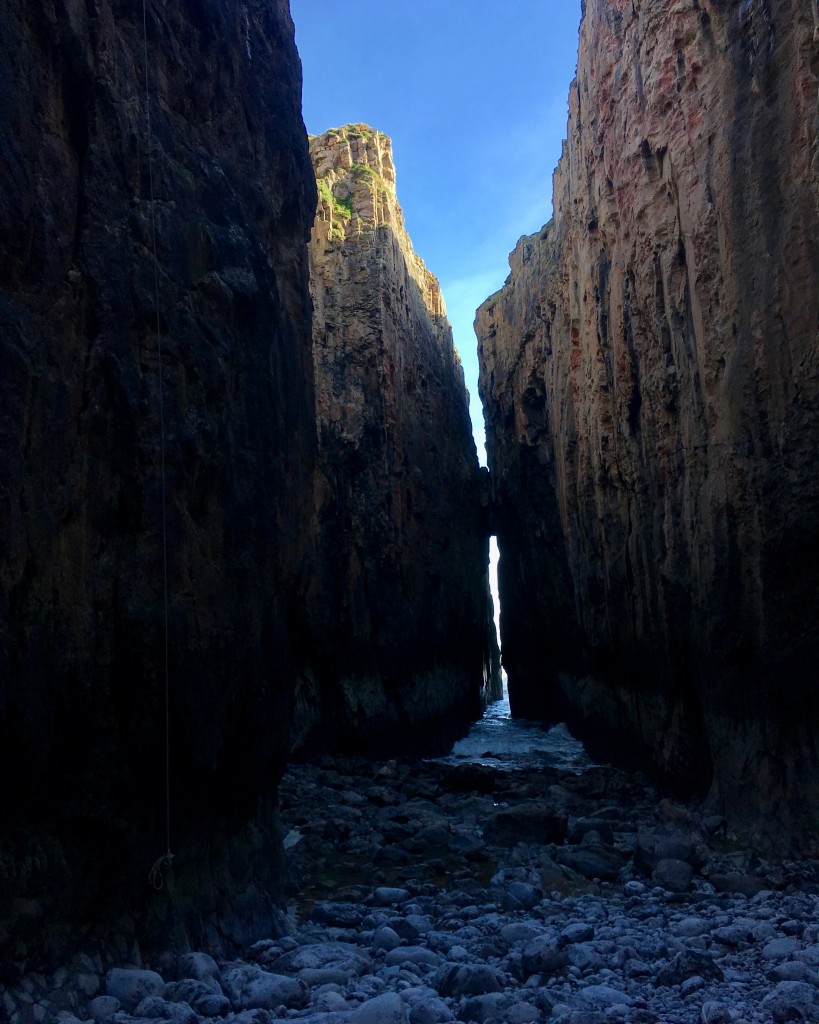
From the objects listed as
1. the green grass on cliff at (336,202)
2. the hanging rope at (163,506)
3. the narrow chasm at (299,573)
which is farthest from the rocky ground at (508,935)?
the green grass on cliff at (336,202)

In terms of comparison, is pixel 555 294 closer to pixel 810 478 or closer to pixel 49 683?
pixel 810 478

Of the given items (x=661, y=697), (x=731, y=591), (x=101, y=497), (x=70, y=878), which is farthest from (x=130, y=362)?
(x=661, y=697)

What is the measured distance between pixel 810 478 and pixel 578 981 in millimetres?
5235

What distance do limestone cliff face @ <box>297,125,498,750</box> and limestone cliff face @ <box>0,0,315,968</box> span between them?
11930 millimetres

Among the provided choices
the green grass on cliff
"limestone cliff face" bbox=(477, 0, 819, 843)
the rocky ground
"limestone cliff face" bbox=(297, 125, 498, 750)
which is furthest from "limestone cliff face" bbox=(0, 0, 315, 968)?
the green grass on cliff

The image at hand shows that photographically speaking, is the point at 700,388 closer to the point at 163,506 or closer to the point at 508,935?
the point at 508,935

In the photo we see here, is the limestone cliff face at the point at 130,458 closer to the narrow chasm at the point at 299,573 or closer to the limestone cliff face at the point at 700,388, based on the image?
the narrow chasm at the point at 299,573

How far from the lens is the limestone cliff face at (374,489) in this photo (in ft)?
71.0

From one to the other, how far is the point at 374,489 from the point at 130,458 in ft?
55.2

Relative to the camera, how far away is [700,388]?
11.7 m

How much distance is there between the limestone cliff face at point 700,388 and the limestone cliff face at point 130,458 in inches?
200

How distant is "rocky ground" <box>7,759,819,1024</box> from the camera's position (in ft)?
17.5

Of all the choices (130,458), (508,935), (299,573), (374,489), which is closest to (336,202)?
(374,489)

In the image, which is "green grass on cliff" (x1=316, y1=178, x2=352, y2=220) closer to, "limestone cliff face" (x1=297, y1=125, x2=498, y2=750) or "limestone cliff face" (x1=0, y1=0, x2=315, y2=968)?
"limestone cliff face" (x1=297, y1=125, x2=498, y2=750)
